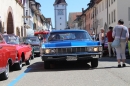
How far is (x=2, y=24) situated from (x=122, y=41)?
18549 mm

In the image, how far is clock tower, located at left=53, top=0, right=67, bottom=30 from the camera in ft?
506

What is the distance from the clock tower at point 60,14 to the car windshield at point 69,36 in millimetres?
140582

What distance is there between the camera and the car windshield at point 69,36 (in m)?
12.5

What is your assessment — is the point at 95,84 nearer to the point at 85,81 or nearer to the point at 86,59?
the point at 85,81

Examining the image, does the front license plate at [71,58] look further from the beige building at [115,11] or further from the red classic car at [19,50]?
the beige building at [115,11]

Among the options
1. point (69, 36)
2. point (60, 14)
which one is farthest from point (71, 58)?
point (60, 14)

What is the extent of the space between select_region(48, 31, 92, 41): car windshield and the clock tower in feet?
461

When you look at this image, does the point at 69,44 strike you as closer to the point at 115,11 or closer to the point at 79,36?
the point at 79,36

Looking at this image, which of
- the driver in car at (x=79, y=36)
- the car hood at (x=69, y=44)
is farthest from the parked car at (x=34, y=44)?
the car hood at (x=69, y=44)

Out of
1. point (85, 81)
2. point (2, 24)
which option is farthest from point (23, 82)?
point (2, 24)

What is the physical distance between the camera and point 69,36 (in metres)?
12.6

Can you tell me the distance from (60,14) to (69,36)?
14605cm

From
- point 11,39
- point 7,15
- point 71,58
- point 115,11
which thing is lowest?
point 71,58

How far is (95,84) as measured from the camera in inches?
319
